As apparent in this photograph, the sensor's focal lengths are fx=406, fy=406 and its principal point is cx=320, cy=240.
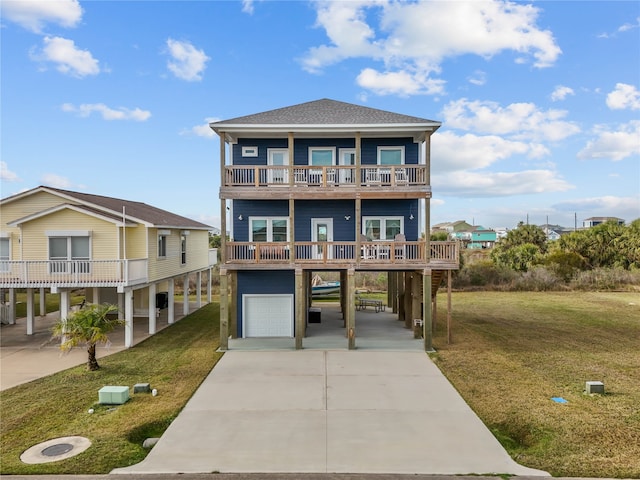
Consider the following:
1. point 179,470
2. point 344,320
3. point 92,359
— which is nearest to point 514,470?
point 179,470

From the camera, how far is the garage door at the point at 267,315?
17719 mm

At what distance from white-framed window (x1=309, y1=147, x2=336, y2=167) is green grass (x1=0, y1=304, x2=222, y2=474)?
8.90m

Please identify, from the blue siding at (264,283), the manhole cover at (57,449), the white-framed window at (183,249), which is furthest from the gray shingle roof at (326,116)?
the manhole cover at (57,449)

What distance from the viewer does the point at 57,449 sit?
310 inches

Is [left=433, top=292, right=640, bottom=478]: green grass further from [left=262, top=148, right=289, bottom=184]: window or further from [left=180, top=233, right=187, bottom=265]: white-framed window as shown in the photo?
[left=180, top=233, right=187, bottom=265]: white-framed window

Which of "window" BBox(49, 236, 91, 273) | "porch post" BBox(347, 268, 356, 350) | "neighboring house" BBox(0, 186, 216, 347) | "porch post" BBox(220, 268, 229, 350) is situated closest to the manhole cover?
"porch post" BBox(220, 268, 229, 350)

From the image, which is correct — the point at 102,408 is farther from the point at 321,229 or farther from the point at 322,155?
the point at 322,155

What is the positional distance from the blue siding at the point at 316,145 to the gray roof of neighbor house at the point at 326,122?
94 centimetres

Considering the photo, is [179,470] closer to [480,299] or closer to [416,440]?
[416,440]

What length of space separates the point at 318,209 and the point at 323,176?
237 cm

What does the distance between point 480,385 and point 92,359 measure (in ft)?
38.8

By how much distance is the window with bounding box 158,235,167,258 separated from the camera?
61.8 ft

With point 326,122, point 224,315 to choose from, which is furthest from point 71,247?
point 326,122

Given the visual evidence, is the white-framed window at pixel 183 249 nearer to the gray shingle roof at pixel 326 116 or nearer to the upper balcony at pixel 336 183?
the upper balcony at pixel 336 183
